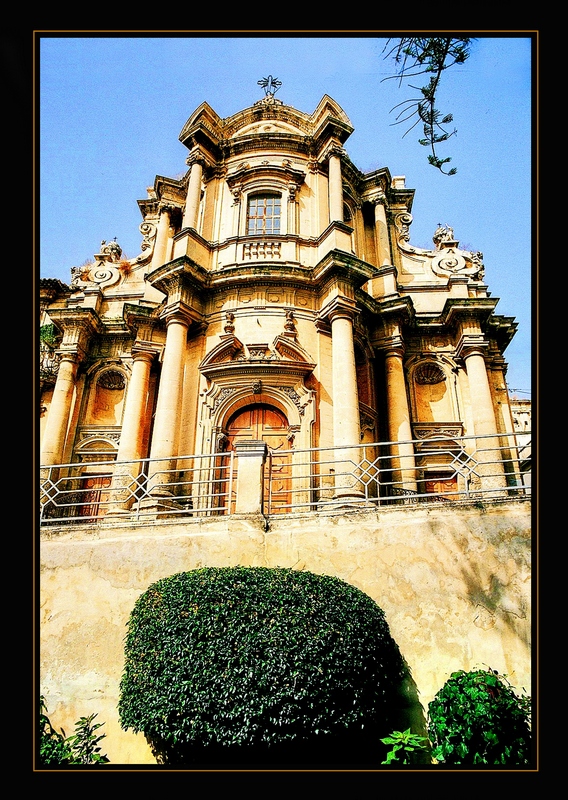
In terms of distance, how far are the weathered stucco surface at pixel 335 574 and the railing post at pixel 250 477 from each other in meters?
0.28

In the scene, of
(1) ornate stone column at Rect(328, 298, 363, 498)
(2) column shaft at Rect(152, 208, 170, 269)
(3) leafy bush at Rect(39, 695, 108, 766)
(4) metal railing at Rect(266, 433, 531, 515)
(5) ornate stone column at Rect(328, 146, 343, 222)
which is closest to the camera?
(3) leafy bush at Rect(39, 695, 108, 766)

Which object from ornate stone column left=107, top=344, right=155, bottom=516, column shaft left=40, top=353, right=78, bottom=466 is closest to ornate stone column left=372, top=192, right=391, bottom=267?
ornate stone column left=107, top=344, right=155, bottom=516

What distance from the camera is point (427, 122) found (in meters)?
5.53

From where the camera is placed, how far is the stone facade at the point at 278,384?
291 inches

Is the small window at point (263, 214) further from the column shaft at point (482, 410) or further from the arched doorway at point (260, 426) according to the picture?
the column shaft at point (482, 410)

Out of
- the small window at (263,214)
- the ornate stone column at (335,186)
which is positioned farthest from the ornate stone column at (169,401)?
the ornate stone column at (335,186)

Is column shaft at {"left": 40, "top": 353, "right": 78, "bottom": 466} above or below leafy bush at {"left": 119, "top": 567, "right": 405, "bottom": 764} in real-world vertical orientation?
above

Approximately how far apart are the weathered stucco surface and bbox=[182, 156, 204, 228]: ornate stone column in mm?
11340

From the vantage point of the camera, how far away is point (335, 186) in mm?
17031

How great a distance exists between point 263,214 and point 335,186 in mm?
2523

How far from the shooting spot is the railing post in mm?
8547

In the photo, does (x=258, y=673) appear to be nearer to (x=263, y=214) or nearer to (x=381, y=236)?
(x=263, y=214)

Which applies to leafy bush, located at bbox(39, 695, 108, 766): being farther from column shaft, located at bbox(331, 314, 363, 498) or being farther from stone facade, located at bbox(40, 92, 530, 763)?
column shaft, located at bbox(331, 314, 363, 498)

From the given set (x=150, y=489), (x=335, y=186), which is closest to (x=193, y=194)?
(x=335, y=186)
